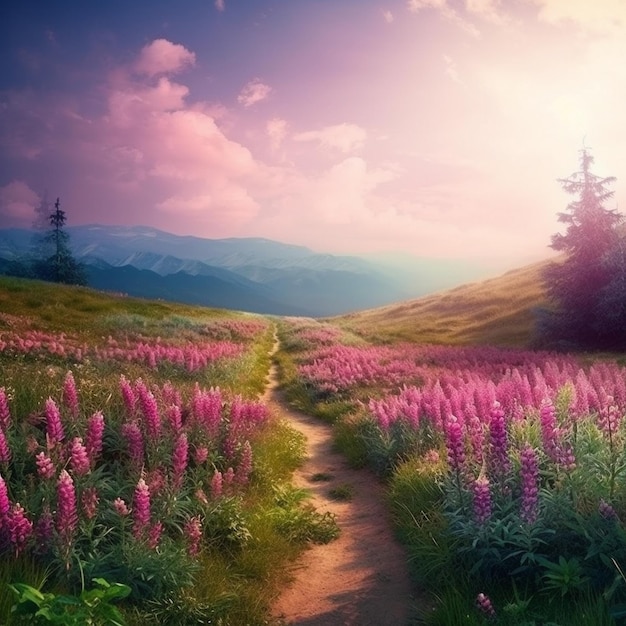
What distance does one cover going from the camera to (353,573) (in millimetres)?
6254

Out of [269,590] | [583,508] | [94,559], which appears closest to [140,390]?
[94,559]

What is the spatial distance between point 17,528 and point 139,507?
1015 mm

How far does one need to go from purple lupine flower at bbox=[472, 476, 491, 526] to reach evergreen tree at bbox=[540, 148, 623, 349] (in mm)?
27427

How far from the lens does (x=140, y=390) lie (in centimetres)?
688

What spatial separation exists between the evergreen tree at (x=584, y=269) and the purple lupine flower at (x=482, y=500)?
27427 millimetres

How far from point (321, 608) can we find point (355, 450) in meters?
5.35

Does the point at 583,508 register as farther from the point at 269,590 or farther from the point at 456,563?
the point at 269,590

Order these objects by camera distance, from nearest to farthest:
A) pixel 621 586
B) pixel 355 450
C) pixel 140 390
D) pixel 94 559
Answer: pixel 621 586 < pixel 94 559 < pixel 140 390 < pixel 355 450

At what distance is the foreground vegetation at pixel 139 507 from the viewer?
4781 millimetres

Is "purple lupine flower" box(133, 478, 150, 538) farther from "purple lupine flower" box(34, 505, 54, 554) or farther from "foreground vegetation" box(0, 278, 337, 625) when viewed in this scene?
"purple lupine flower" box(34, 505, 54, 554)

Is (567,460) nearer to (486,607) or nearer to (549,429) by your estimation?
(549,429)

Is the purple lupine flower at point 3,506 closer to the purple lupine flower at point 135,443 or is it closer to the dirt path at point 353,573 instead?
the purple lupine flower at point 135,443

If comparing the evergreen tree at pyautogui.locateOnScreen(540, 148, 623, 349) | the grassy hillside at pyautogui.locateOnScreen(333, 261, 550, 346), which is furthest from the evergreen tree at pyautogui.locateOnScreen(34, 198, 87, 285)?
the evergreen tree at pyautogui.locateOnScreen(540, 148, 623, 349)

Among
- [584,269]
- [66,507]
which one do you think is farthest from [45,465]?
[584,269]
